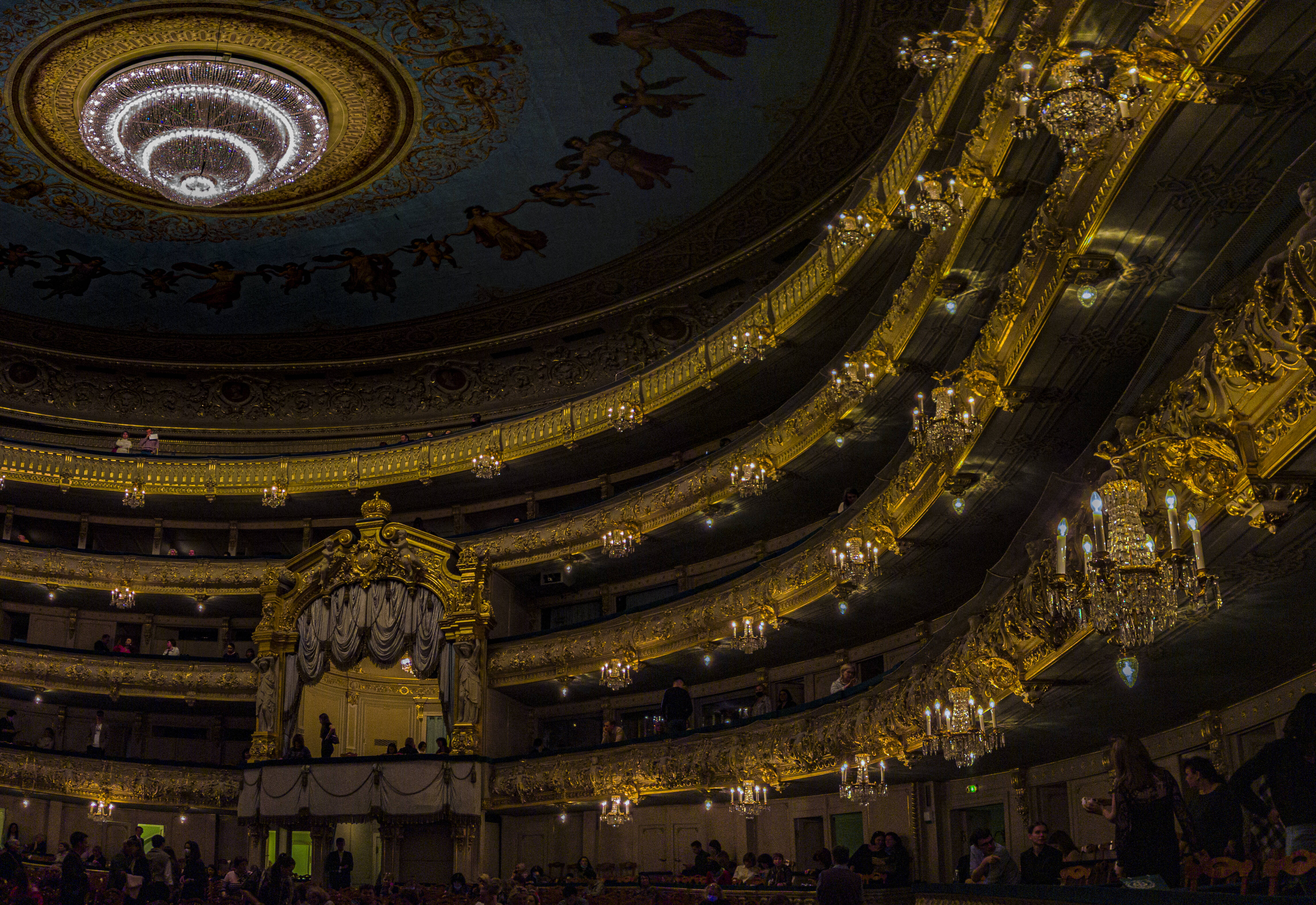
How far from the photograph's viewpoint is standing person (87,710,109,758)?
25.3 m

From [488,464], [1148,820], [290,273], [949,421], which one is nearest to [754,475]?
[488,464]

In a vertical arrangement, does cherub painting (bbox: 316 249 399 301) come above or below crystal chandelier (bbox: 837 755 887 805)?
above

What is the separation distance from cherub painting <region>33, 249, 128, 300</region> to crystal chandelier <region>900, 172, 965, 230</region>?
21.7m

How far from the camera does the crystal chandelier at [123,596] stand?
92.3ft

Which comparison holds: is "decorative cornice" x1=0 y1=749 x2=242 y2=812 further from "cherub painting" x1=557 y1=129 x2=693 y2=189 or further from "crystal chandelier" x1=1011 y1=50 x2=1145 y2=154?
"crystal chandelier" x1=1011 y1=50 x2=1145 y2=154

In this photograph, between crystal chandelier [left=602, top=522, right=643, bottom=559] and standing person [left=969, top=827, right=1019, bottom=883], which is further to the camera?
crystal chandelier [left=602, top=522, right=643, bottom=559]

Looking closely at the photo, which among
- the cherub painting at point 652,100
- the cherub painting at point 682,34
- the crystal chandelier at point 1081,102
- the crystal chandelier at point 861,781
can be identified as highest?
the cherub painting at point 682,34

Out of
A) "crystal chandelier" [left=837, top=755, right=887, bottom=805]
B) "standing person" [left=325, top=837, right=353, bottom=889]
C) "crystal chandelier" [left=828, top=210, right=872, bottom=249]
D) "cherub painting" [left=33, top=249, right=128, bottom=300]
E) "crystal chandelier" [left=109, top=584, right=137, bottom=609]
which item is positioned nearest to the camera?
"crystal chandelier" [left=828, top=210, right=872, bottom=249]

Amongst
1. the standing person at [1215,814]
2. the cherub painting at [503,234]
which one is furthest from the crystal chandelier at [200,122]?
the standing person at [1215,814]

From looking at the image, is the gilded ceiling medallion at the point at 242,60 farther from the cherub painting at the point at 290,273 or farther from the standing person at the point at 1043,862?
the standing person at the point at 1043,862

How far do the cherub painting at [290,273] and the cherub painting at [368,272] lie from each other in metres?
0.40

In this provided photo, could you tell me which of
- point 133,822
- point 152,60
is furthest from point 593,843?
point 152,60

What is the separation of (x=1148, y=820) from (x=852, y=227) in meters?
9.00

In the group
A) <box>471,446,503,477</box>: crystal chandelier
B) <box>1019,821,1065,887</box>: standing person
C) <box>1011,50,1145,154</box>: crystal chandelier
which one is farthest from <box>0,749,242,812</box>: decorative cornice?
<box>1011,50,1145,154</box>: crystal chandelier
